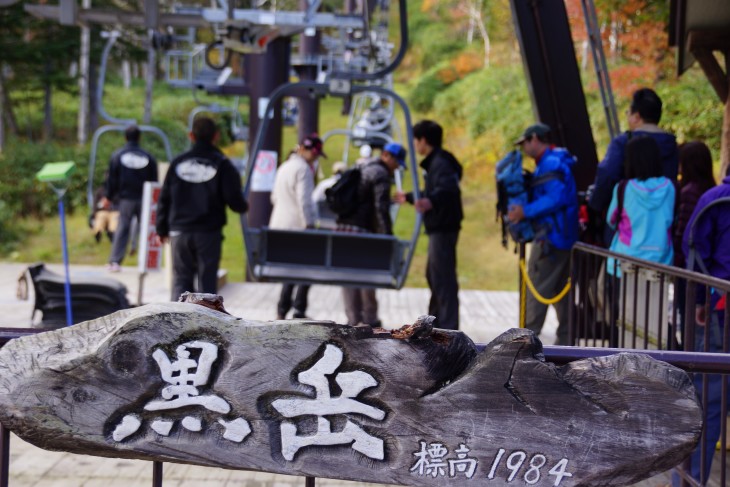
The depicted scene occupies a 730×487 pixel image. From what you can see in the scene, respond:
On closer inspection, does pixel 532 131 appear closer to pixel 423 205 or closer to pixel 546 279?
pixel 546 279

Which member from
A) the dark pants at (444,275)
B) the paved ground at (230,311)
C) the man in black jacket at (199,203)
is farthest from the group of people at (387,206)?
the man in black jacket at (199,203)

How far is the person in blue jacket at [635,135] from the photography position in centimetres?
623

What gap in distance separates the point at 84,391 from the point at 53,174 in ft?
17.3

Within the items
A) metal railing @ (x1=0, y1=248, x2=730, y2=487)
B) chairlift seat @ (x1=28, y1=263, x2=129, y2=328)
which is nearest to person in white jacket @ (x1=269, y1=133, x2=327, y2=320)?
chairlift seat @ (x1=28, y1=263, x2=129, y2=328)

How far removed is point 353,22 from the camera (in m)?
10.7

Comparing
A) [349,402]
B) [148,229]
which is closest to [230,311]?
[148,229]

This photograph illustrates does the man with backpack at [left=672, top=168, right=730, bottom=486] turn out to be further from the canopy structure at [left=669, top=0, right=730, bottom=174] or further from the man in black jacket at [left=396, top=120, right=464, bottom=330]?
the man in black jacket at [left=396, top=120, right=464, bottom=330]

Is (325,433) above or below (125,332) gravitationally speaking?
below

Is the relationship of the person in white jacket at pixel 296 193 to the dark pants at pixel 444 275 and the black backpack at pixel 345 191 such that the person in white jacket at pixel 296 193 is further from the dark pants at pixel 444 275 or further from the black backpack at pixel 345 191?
the dark pants at pixel 444 275

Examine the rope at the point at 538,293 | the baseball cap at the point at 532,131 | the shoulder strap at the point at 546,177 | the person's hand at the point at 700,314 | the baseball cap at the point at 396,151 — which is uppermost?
the baseball cap at the point at 532,131

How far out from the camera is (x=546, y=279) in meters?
7.47

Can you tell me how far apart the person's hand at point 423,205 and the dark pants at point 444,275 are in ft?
0.96

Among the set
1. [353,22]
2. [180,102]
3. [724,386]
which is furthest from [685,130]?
[180,102]

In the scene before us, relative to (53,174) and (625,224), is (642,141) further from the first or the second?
(53,174)
